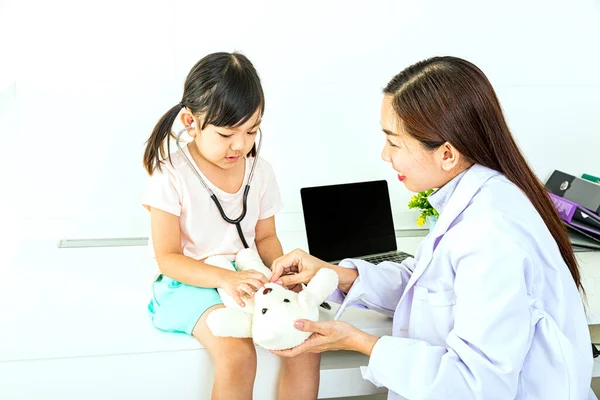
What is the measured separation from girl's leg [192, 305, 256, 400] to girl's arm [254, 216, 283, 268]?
29 centimetres

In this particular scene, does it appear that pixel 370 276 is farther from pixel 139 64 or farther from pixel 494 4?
pixel 494 4

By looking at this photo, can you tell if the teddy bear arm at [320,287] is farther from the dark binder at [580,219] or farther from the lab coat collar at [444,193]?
the dark binder at [580,219]

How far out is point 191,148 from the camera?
1531 millimetres

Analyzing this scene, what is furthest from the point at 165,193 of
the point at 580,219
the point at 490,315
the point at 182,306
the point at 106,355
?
the point at 580,219

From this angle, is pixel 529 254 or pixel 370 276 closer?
pixel 529 254

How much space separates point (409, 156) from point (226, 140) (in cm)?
37

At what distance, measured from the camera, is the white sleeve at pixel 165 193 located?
144cm

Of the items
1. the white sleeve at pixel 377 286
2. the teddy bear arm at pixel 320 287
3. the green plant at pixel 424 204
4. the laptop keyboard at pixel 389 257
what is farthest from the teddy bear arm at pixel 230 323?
the green plant at pixel 424 204

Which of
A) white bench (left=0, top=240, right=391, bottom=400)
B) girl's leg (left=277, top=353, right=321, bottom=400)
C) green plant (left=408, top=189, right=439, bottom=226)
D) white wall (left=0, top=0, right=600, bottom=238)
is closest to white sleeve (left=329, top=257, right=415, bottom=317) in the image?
white bench (left=0, top=240, right=391, bottom=400)

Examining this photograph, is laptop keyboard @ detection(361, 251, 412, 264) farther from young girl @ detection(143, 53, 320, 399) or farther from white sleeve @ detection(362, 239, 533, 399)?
white sleeve @ detection(362, 239, 533, 399)

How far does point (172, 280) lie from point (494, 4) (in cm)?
133

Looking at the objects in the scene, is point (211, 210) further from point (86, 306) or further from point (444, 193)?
point (444, 193)

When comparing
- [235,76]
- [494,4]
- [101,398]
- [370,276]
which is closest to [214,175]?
[235,76]

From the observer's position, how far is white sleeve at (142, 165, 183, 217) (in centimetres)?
144
